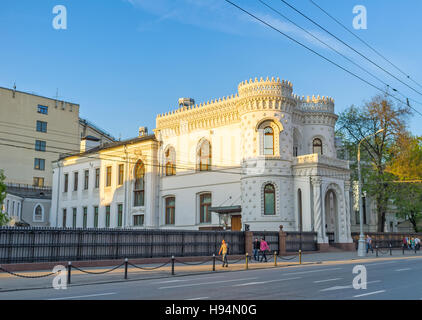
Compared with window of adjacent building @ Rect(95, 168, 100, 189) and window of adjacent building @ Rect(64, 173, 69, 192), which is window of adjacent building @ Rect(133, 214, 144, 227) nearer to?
window of adjacent building @ Rect(95, 168, 100, 189)

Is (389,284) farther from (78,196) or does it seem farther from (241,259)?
(78,196)

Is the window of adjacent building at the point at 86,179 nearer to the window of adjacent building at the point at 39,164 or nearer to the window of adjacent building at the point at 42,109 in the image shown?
the window of adjacent building at the point at 39,164

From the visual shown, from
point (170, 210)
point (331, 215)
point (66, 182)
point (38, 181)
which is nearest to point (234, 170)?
point (170, 210)

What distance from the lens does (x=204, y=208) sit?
44500 millimetres

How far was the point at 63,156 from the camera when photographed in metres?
61.0

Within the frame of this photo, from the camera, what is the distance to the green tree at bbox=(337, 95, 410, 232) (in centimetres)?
4681

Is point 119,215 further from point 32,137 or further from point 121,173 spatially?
point 32,137

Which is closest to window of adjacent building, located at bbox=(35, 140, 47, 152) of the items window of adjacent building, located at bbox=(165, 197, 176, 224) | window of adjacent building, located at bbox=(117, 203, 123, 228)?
window of adjacent building, located at bbox=(117, 203, 123, 228)

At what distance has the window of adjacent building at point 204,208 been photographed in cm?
4412

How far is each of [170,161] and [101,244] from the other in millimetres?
23279

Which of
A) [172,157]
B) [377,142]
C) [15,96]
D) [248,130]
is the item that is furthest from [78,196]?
[377,142]

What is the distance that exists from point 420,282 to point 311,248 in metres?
23.3

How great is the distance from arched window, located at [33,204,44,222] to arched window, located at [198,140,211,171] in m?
29.5

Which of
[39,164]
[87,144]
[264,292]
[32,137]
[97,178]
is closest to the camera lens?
[264,292]
